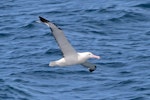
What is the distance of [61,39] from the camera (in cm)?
2031

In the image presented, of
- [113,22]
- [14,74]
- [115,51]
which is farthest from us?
[113,22]

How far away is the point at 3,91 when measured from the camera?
2528 centimetres

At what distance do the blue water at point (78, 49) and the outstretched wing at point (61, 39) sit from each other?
4.58 meters

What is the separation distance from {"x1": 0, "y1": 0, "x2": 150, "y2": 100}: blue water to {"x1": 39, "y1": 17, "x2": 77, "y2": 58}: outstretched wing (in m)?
4.58

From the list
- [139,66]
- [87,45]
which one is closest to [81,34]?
[87,45]

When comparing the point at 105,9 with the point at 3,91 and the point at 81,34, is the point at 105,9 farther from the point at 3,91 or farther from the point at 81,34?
the point at 3,91

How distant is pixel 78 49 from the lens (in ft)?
95.1

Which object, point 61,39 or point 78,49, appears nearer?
point 61,39

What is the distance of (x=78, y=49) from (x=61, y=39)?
8703 mm

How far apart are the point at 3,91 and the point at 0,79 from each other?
3.51ft

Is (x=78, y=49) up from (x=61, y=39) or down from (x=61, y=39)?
down

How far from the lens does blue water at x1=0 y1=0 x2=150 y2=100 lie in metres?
26.1

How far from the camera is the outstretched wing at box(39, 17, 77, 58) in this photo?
1972 centimetres

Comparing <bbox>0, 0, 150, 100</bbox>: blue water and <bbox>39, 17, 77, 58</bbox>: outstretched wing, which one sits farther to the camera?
<bbox>0, 0, 150, 100</bbox>: blue water
